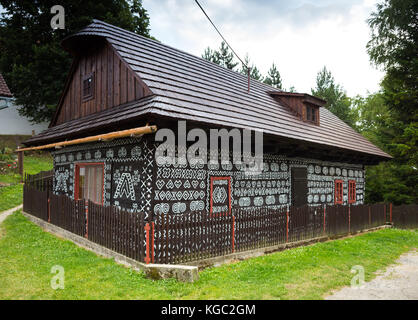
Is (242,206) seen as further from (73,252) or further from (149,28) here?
(149,28)

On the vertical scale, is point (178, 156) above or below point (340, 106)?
below

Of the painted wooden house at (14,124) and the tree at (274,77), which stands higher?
the tree at (274,77)

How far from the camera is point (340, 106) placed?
3550cm

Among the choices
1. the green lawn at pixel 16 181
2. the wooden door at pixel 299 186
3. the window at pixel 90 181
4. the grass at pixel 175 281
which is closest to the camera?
the grass at pixel 175 281

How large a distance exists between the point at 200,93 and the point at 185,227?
177 inches

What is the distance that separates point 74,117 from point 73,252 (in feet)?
18.3

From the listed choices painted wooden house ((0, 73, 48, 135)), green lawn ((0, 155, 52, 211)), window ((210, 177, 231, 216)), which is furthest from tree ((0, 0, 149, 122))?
window ((210, 177, 231, 216))

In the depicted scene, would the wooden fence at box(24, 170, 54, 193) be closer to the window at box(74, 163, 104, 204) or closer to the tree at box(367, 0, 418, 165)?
the window at box(74, 163, 104, 204)

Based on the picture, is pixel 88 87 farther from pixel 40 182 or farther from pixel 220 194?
pixel 220 194

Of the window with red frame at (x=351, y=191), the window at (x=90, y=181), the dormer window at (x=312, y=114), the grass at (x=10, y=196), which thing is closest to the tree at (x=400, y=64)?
the window with red frame at (x=351, y=191)

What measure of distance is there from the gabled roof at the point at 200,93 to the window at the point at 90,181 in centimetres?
186

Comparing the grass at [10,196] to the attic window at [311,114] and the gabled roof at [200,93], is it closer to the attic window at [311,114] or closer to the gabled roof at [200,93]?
the gabled roof at [200,93]

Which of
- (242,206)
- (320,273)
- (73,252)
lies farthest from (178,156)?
(320,273)

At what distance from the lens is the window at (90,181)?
973 centimetres
